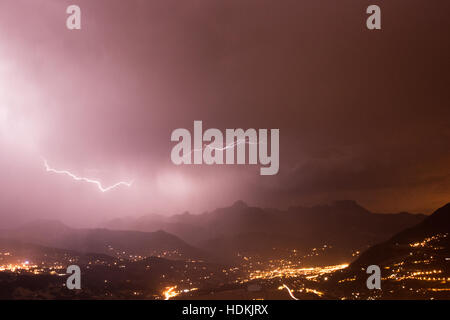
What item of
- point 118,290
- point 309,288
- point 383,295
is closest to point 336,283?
point 309,288

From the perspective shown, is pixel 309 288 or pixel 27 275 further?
pixel 309 288

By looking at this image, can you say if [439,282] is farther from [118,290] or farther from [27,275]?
[27,275]
